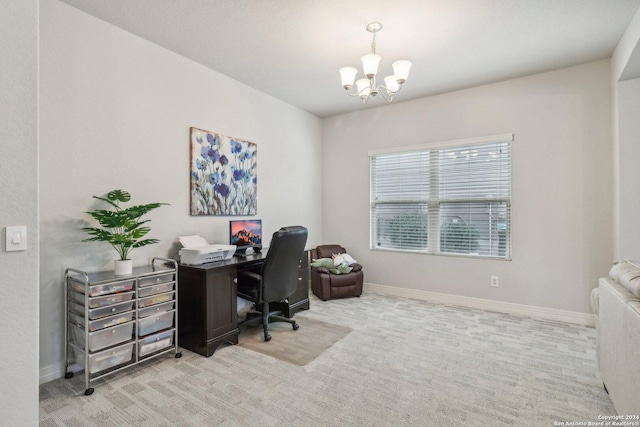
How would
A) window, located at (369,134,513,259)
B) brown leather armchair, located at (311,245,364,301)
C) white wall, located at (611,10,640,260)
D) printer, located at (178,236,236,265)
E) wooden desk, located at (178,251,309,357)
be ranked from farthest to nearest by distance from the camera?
brown leather armchair, located at (311,245,364,301) → window, located at (369,134,513,259) → white wall, located at (611,10,640,260) → printer, located at (178,236,236,265) → wooden desk, located at (178,251,309,357)

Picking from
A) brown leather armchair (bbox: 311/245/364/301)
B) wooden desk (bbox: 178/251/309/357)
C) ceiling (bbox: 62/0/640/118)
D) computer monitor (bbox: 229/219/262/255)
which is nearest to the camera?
ceiling (bbox: 62/0/640/118)

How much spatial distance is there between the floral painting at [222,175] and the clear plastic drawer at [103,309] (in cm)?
114

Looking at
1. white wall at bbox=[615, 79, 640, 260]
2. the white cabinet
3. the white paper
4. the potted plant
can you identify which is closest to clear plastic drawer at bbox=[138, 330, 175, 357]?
the white cabinet

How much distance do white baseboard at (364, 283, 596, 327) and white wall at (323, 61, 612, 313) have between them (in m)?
0.06

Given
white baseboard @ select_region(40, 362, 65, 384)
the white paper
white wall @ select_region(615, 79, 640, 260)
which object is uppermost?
white wall @ select_region(615, 79, 640, 260)

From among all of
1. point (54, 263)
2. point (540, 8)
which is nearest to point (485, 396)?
point (540, 8)

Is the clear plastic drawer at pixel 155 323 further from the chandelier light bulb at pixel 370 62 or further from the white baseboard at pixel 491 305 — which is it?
the white baseboard at pixel 491 305

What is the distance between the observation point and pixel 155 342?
242 cm

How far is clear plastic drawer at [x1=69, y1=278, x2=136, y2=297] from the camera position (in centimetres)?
208

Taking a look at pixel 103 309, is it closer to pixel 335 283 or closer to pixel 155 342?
pixel 155 342

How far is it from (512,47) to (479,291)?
2.75m

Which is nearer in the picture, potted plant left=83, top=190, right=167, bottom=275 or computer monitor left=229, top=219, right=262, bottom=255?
potted plant left=83, top=190, right=167, bottom=275

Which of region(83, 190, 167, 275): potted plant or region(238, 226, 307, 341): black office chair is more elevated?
region(83, 190, 167, 275): potted plant

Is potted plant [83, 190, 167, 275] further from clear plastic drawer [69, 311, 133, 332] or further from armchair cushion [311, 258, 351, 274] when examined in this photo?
armchair cushion [311, 258, 351, 274]
